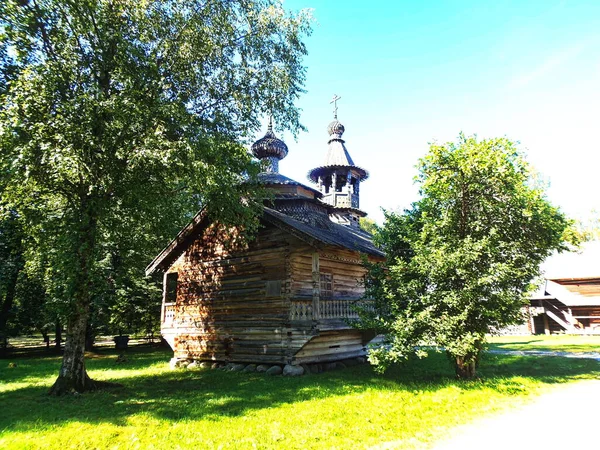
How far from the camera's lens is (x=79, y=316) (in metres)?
11.4

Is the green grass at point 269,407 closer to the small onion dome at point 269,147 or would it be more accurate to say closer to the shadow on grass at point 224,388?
the shadow on grass at point 224,388

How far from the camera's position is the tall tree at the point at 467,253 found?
10477mm

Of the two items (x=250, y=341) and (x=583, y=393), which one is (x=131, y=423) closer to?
(x=250, y=341)

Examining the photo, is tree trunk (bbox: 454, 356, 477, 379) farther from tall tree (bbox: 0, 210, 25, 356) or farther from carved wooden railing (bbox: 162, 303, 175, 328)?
tall tree (bbox: 0, 210, 25, 356)

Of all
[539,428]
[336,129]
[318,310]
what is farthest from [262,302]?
[336,129]

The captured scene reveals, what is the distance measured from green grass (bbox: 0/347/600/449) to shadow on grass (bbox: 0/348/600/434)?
0.10ft

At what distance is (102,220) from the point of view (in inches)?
460

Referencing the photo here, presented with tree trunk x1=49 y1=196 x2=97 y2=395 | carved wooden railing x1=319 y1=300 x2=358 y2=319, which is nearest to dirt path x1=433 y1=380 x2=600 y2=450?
carved wooden railing x1=319 y1=300 x2=358 y2=319

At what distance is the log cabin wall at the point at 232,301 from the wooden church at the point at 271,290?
4cm

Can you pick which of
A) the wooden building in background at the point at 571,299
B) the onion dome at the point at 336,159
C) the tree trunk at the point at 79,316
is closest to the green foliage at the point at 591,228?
the wooden building in background at the point at 571,299

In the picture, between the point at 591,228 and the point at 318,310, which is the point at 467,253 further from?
the point at 591,228

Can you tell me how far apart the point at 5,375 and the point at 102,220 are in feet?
31.9

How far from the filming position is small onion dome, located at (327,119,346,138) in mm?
32062

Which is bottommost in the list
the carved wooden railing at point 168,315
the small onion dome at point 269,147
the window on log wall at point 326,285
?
the carved wooden railing at point 168,315
